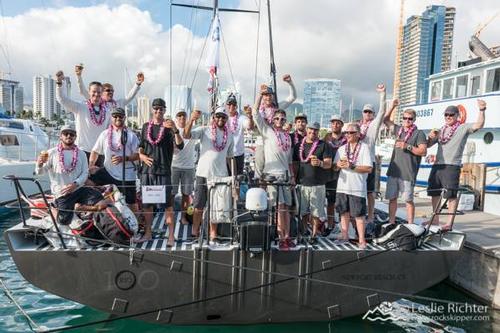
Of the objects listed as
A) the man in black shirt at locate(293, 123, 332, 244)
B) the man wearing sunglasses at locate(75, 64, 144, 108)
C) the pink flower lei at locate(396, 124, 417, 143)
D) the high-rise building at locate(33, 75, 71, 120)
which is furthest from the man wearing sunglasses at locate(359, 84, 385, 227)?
the high-rise building at locate(33, 75, 71, 120)

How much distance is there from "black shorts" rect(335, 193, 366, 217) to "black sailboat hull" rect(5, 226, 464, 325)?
20.5 inches

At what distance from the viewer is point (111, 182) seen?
5.49 m

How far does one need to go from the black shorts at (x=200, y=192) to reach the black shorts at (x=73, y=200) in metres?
1.24

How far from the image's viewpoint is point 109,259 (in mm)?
4555

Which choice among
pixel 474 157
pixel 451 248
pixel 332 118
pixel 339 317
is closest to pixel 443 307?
pixel 451 248

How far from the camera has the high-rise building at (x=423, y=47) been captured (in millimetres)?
32091

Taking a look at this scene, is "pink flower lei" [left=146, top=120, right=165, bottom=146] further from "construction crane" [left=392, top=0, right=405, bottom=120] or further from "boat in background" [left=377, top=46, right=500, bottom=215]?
"construction crane" [left=392, top=0, right=405, bottom=120]

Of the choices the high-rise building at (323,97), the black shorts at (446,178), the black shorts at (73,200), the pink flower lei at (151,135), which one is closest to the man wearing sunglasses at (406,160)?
the black shorts at (446,178)

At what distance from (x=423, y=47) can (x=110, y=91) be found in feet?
167

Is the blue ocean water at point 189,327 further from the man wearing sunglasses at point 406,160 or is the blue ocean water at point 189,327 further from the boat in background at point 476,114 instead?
the boat in background at point 476,114

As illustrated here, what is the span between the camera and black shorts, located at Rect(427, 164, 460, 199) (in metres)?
6.03

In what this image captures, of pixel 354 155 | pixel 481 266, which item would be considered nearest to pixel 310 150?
pixel 354 155

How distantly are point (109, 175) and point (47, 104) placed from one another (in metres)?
92.1

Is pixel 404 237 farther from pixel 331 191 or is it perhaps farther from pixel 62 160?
pixel 62 160
